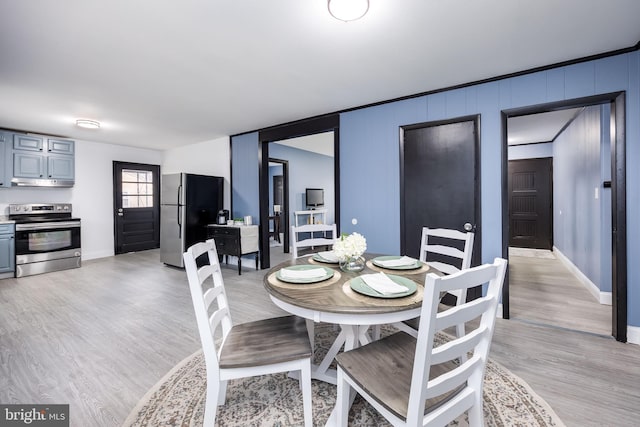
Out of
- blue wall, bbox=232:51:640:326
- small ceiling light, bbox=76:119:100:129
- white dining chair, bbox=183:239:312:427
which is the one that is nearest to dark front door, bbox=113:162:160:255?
small ceiling light, bbox=76:119:100:129

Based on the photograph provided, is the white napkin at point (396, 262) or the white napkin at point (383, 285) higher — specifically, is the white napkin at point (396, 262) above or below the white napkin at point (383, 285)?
above

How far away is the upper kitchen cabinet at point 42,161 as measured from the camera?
15.8 ft

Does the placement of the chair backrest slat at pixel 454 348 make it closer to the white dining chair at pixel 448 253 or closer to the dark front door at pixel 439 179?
the white dining chair at pixel 448 253

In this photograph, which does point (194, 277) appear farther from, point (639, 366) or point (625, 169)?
point (625, 169)

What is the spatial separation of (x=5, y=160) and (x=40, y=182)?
0.54m

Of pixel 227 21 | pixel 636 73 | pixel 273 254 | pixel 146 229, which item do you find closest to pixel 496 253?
pixel 636 73

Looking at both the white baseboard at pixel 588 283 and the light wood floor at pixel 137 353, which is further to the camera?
the white baseboard at pixel 588 283

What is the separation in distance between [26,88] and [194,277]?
3548mm

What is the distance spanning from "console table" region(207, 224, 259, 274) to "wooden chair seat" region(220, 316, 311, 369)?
3.09 meters

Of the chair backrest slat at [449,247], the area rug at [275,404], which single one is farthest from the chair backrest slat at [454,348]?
the chair backrest slat at [449,247]

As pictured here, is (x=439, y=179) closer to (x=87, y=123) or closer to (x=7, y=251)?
(x=87, y=123)

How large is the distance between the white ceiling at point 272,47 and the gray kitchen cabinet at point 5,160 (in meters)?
1.31

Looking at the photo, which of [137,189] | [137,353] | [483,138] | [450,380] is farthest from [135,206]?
[450,380]

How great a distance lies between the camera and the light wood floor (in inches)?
67.8
